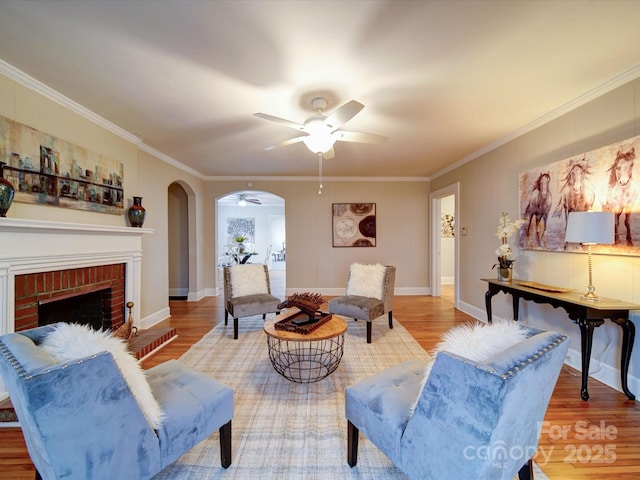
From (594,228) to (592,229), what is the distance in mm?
14

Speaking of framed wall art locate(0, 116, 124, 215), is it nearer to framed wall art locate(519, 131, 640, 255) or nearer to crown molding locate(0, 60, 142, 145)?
crown molding locate(0, 60, 142, 145)

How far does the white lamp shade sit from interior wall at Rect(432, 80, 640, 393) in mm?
321

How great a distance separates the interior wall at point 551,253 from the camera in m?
2.16

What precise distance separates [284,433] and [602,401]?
96.5 inches

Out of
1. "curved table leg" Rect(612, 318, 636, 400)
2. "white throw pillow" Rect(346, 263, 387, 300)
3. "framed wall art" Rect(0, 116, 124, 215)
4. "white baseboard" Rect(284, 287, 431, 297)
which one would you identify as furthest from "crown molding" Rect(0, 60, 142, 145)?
"curved table leg" Rect(612, 318, 636, 400)

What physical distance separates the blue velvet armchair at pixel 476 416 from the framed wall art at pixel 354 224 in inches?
178

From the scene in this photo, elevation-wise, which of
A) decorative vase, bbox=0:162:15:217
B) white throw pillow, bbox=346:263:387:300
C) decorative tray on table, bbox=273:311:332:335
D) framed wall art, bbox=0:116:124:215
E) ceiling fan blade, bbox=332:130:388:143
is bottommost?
decorative tray on table, bbox=273:311:332:335

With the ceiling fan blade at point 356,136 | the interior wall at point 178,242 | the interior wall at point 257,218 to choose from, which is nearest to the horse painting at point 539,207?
the ceiling fan blade at point 356,136

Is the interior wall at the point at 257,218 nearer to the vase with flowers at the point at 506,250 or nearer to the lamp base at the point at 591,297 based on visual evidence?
the vase with flowers at the point at 506,250

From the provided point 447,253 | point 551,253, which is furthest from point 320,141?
point 447,253

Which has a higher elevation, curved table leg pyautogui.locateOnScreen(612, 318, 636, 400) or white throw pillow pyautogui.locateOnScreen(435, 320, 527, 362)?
white throw pillow pyautogui.locateOnScreen(435, 320, 527, 362)

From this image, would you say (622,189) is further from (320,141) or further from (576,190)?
(320,141)

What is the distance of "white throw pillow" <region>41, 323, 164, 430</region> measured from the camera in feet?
3.39

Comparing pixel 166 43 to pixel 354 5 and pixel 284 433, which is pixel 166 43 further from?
pixel 284 433
